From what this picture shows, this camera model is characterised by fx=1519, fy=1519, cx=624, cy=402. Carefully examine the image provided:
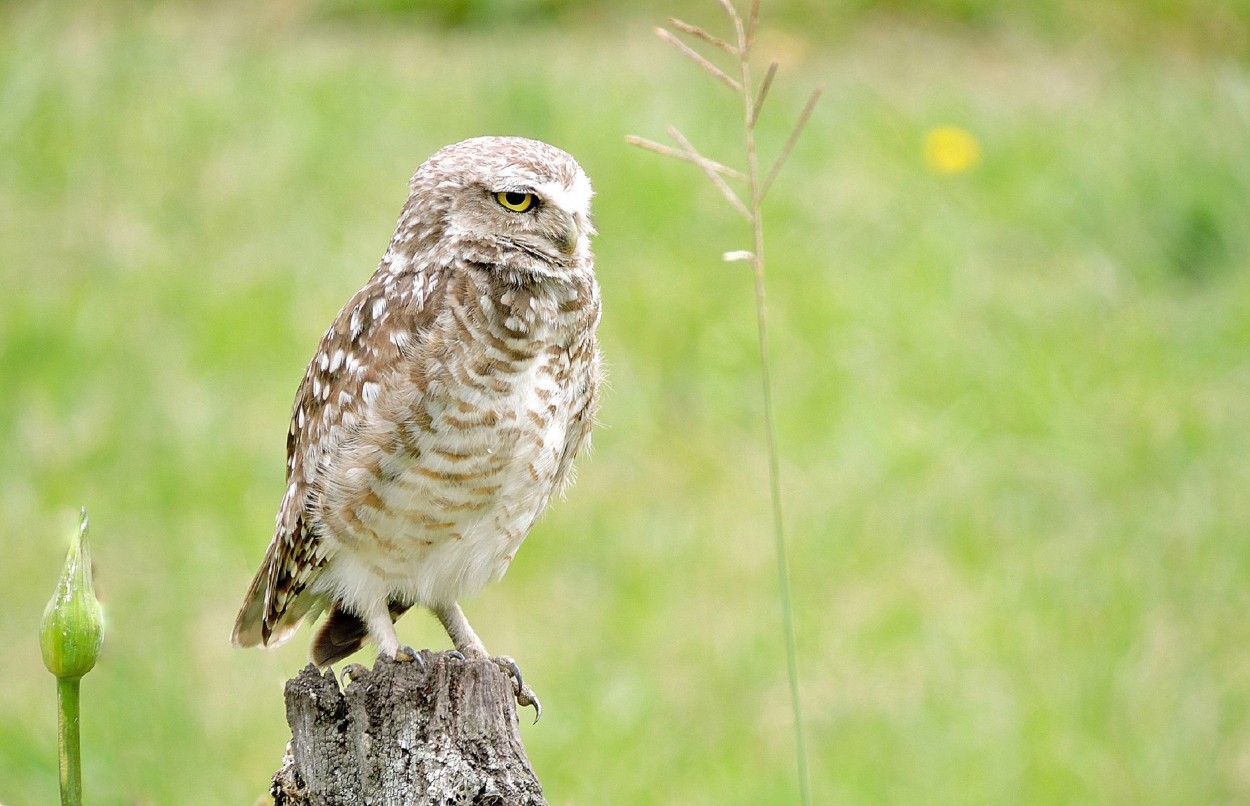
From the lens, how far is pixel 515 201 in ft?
8.30

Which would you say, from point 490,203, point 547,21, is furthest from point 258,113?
point 490,203

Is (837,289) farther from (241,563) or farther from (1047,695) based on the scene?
(241,563)

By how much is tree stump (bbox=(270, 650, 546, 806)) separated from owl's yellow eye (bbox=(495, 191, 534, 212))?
2.88 ft

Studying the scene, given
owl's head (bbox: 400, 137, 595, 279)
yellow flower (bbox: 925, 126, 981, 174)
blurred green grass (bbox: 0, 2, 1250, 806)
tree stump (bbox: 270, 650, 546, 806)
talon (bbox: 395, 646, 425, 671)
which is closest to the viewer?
tree stump (bbox: 270, 650, 546, 806)

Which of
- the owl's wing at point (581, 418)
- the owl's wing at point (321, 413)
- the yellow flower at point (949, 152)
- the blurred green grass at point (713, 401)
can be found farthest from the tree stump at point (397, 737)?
the yellow flower at point (949, 152)

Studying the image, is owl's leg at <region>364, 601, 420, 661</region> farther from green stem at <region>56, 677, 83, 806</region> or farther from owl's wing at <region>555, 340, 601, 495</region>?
green stem at <region>56, 677, 83, 806</region>

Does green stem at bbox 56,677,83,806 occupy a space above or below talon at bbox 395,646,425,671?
above

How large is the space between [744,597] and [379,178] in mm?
2563

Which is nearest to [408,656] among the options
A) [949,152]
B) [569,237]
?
[569,237]

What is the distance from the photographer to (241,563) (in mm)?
4832

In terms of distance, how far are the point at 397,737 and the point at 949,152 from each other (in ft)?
16.4

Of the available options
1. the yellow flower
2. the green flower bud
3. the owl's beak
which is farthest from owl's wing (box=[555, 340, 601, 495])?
the yellow flower

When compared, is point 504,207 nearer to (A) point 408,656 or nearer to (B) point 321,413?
(B) point 321,413

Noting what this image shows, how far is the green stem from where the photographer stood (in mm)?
1353
